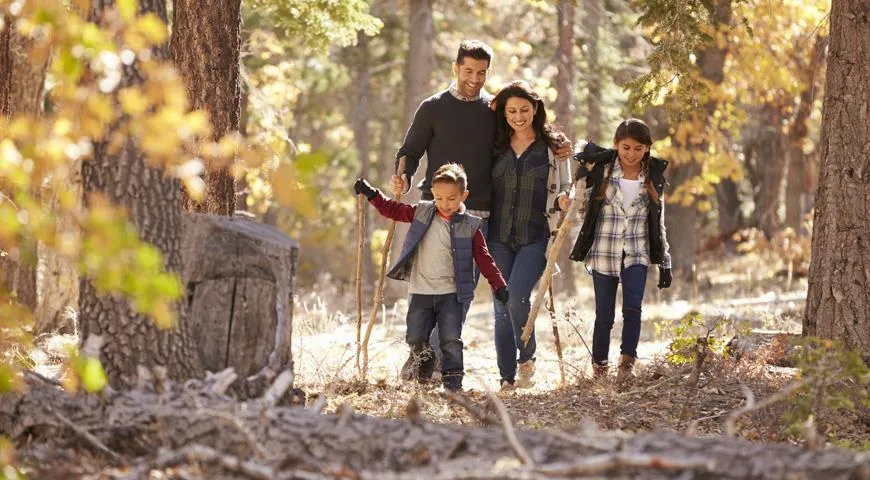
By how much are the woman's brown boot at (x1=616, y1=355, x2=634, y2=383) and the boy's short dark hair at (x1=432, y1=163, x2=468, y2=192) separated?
1.65 metres

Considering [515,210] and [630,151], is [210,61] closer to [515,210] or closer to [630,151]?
[515,210]

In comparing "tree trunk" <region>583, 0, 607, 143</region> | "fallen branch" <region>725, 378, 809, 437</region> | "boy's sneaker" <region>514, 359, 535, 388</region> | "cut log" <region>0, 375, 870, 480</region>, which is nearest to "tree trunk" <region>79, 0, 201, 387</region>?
"cut log" <region>0, 375, 870, 480</region>

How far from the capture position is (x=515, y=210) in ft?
25.4

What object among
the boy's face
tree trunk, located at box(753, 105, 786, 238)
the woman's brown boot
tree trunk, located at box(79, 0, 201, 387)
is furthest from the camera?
tree trunk, located at box(753, 105, 786, 238)

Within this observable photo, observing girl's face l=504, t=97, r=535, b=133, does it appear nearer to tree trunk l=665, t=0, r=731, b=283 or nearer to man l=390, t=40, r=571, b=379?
man l=390, t=40, r=571, b=379

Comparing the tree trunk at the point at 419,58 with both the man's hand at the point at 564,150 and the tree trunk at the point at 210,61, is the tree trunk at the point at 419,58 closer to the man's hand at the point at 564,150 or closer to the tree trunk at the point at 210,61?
the man's hand at the point at 564,150

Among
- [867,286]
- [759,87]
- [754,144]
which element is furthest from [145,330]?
[754,144]

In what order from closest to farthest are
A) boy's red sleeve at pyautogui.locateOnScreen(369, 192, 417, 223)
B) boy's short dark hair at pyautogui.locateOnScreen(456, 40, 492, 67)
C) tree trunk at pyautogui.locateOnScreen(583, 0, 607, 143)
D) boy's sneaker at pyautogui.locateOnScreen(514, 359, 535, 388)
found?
boy's red sleeve at pyautogui.locateOnScreen(369, 192, 417, 223)
boy's short dark hair at pyautogui.locateOnScreen(456, 40, 492, 67)
boy's sneaker at pyautogui.locateOnScreen(514, 359, 535, 388)
tree trunk at pyautogui.locateOnScreen(583, 0, 607, 143)

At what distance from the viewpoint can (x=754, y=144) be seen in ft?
93.2

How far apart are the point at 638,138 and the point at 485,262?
4.54 ft

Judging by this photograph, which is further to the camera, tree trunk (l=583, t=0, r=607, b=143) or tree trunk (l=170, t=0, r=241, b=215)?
tree trunk (l=583, t=0, r=607, b=143)

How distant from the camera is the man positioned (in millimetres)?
7816

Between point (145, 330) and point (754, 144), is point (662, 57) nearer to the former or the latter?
point (145, 330)

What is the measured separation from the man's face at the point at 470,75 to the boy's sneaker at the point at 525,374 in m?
1.97
